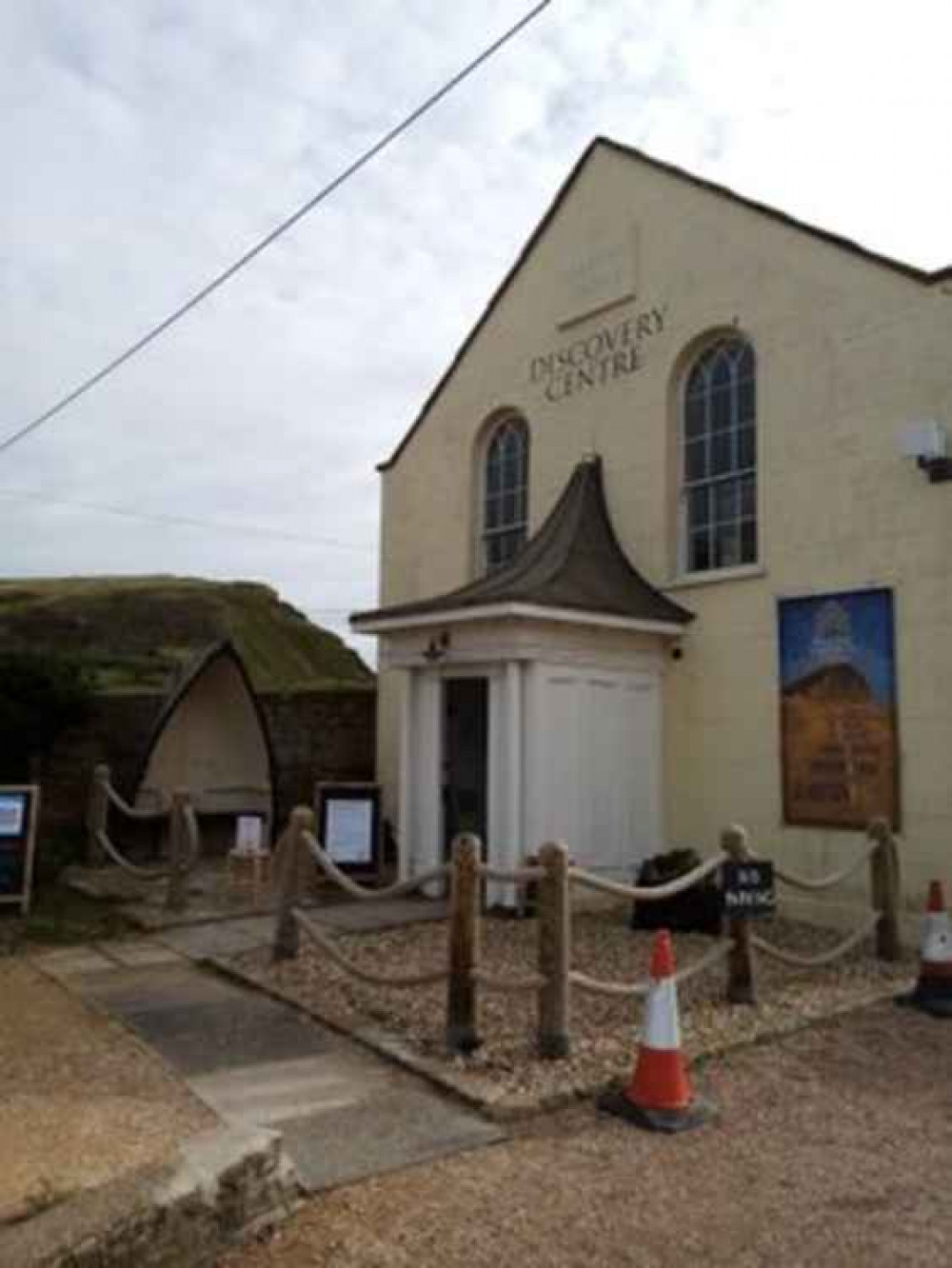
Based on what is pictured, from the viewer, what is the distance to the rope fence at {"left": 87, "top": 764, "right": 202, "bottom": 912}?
35.3 feet

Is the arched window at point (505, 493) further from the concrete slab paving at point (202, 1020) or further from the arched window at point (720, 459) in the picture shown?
the concrete slab paving at point (202, 1020)

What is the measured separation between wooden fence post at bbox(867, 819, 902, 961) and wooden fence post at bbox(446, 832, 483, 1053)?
4191mm

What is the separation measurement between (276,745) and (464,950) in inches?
364

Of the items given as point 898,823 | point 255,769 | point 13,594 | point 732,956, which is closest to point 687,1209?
point 732,956

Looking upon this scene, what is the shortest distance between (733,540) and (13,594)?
125 feet

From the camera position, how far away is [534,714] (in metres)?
10.9

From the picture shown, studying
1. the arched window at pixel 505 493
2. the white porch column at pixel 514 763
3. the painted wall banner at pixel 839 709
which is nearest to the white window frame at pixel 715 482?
the painted wall banner at pixel 839 709

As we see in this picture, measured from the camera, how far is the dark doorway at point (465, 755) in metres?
11.8

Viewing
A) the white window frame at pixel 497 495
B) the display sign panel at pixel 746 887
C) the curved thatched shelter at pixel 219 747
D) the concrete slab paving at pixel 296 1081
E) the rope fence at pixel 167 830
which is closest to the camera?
the concrete slab paving at pixel 296 1081

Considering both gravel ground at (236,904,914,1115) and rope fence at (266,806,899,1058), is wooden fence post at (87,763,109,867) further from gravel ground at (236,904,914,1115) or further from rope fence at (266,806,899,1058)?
rope fence at (266,806,899,1058)

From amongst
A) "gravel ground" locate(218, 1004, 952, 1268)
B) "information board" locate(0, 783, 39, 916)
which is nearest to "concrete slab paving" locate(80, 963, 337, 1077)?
"gravel ground" locate(218, 1004, 952, 1268)

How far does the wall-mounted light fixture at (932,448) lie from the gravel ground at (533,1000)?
4.15 metres

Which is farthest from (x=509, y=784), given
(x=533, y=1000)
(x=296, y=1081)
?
(x=296, y=1081)

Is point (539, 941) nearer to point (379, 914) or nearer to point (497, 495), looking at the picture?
point (379, 914)
